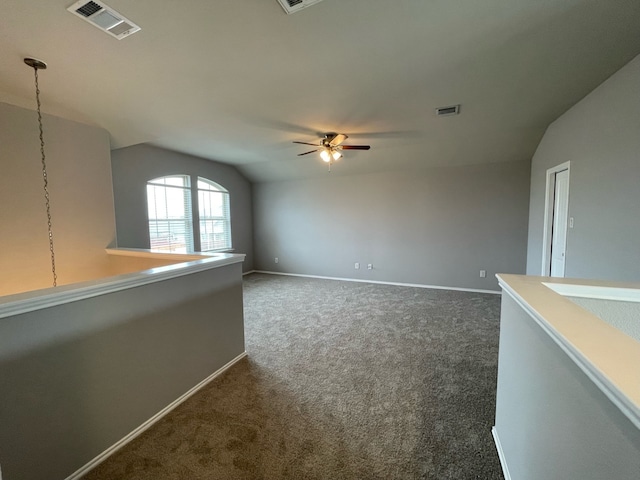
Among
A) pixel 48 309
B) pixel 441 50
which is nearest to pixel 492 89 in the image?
pixel 441 50

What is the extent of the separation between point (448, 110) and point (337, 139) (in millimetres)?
1367

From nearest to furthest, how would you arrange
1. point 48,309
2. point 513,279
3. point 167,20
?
1. point 48,309
2. point 513,279
3. point 167,20

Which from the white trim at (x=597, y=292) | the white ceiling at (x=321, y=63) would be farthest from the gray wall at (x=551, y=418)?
the white ceiling at (x=321, y=63)

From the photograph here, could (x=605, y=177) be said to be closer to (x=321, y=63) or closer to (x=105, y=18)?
(x=321, y=63)

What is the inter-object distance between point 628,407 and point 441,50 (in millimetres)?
2487

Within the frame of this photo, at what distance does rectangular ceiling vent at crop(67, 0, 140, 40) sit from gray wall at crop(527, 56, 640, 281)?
376cm

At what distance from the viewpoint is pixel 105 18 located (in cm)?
189

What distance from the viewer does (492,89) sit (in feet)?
9.15

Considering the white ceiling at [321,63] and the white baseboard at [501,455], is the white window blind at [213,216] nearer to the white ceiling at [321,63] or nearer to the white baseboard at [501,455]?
the white ceiling at [321,63]

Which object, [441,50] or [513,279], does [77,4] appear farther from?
[513,279]

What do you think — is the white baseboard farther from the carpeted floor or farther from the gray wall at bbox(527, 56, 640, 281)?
the gray wall at bbox(527, 56, 640, 281)

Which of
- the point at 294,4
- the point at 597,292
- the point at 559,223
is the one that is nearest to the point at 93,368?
the point at 294,4

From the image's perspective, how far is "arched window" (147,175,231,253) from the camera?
189 inches

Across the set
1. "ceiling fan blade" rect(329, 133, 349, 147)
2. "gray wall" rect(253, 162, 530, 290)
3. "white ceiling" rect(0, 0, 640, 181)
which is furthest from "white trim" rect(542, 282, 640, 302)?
"gray wall" rect(253, 162, 530, 290)
